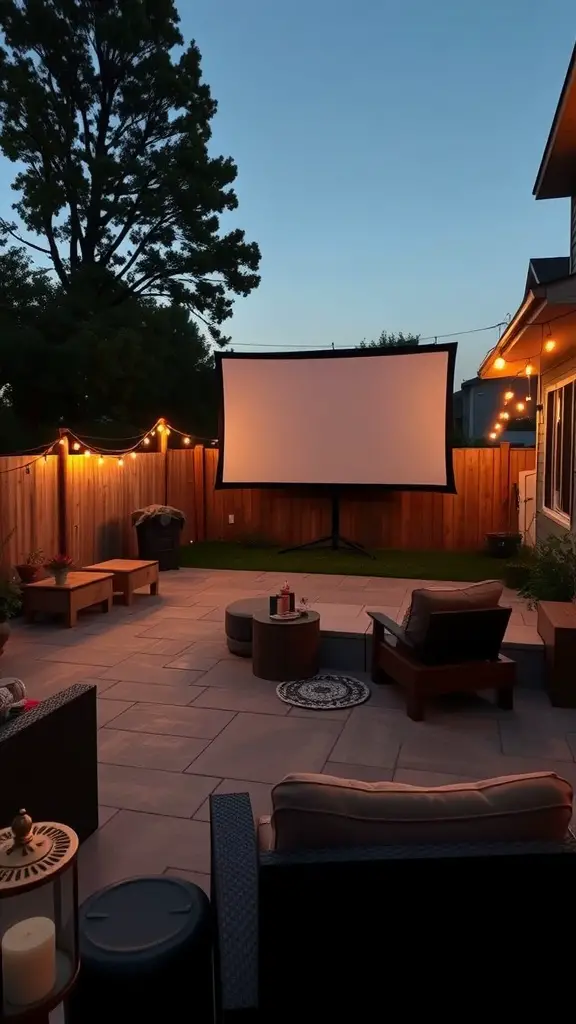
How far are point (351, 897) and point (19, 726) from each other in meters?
1.43

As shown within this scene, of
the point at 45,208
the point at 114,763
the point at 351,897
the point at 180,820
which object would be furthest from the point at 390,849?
the point at 45,208

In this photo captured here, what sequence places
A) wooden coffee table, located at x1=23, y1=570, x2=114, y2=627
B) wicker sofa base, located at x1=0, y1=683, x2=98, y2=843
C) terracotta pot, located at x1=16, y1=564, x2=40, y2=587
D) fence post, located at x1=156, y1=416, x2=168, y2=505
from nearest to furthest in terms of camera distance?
wicker sofa base, located at x1=0, y1=683, x2=98, y2=843 < wooden coffee table, located at x1=23, y1=570, x2=114, y2=627 < terracotta pot, located at x1=16, y1=564, x2=40, y2=587 < fence post, located at x1=156, y1=416, x2=168, y2=505

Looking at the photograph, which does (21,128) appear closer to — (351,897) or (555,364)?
(555,364)

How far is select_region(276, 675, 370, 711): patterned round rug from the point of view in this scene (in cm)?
429

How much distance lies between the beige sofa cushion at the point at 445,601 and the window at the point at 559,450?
255 cm

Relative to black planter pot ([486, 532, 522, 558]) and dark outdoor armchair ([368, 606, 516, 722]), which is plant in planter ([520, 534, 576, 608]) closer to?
dark outdoor armchair ([368, 606, 516, 722])

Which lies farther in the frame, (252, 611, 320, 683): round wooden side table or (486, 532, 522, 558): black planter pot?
(486, 532, 522, 558): black planter pot

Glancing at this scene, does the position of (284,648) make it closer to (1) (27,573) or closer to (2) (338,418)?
(1) (27,573)

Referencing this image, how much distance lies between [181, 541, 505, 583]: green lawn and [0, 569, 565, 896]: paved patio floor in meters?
2.75

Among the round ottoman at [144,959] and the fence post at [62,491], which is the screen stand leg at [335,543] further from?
the round ottoman at [144,959]

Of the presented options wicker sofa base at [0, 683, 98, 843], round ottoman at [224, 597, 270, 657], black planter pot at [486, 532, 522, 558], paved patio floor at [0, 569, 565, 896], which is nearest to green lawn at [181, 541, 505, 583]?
black planter pot at [486, 532, 522, 558]

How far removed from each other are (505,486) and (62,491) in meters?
6.20

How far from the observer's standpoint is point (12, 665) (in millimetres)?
5000

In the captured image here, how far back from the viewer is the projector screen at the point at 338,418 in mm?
10000
